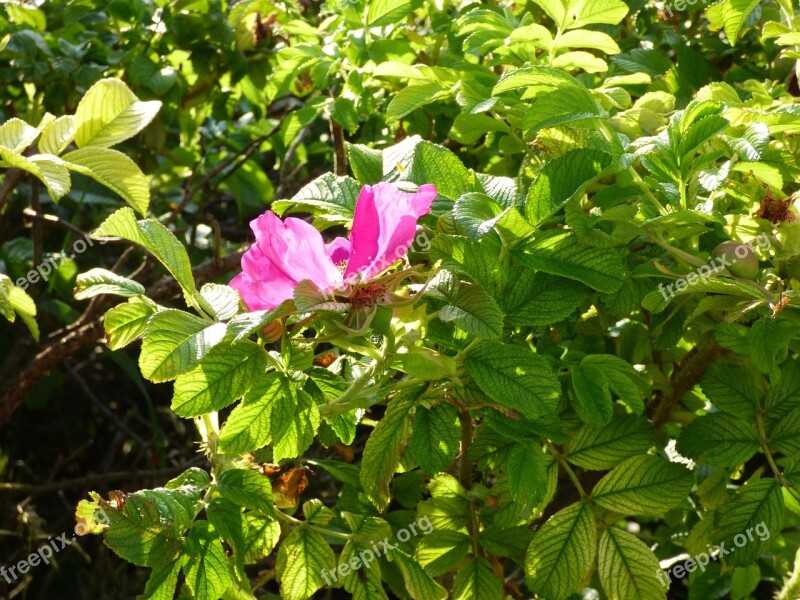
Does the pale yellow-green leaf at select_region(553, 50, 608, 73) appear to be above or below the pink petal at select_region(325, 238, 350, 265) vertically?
above

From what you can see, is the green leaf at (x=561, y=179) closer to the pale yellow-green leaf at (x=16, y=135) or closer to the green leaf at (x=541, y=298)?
the green leaf at (x=541, y=298)

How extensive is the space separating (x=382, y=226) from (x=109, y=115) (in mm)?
550

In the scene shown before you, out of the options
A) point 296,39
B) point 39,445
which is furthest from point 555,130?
point 39,445

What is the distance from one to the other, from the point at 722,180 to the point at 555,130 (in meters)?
0.17

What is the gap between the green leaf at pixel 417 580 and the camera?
3.27 ft

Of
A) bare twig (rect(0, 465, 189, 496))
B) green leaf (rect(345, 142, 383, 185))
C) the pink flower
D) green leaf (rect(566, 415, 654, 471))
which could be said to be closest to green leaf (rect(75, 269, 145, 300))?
the pink flower

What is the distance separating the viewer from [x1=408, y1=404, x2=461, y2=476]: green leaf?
0.92 meters

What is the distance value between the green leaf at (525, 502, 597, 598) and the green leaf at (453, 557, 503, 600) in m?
0.11

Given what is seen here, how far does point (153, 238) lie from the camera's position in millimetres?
851

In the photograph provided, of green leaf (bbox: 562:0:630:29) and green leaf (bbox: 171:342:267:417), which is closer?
green leaf (bbox: 171:342:267:417)

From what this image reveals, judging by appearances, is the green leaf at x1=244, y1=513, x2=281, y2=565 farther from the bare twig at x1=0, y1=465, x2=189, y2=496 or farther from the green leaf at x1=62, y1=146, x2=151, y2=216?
the bare twig at x1=0, y1=465, x2=189, y2=496

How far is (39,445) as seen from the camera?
2559 mm

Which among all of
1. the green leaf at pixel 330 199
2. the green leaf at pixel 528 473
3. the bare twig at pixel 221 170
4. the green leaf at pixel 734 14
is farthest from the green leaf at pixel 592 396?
the bare twig at pixel 221 170

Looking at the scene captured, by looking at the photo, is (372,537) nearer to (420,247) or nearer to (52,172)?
(420,247)
